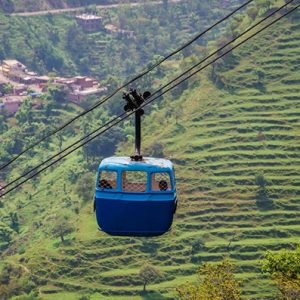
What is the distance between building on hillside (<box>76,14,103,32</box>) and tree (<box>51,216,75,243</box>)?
307 ft

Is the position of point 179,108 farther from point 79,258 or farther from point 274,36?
point 79,258

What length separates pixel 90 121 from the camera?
360ft

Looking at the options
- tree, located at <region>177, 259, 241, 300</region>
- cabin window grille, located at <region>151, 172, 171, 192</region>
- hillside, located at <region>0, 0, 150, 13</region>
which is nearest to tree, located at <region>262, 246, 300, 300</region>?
tree, located at <region>177, 259, 241, 300</region>

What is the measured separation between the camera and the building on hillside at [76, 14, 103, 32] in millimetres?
165375

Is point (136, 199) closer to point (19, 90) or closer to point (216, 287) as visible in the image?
point (216, 287)

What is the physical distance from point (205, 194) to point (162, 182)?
63.3 m

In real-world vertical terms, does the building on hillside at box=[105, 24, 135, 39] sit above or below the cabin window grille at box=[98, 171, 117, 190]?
above

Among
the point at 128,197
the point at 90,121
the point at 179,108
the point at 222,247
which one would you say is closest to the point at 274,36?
the point at 179,108

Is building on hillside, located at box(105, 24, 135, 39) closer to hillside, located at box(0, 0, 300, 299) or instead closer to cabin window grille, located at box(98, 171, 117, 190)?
hillside, located at box(0, 0, 300, 299)

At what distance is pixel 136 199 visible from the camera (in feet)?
44.9

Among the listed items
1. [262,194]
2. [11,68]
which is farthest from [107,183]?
[11,68]

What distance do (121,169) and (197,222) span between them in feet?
197

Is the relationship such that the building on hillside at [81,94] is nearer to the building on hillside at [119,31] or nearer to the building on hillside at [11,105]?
the building on hillside at [11,105]

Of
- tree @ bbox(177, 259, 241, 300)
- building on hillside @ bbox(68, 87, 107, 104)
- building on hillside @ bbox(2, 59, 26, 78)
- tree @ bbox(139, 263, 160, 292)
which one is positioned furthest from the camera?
building on hillside @ bbox(2, 59, 26, 78)
